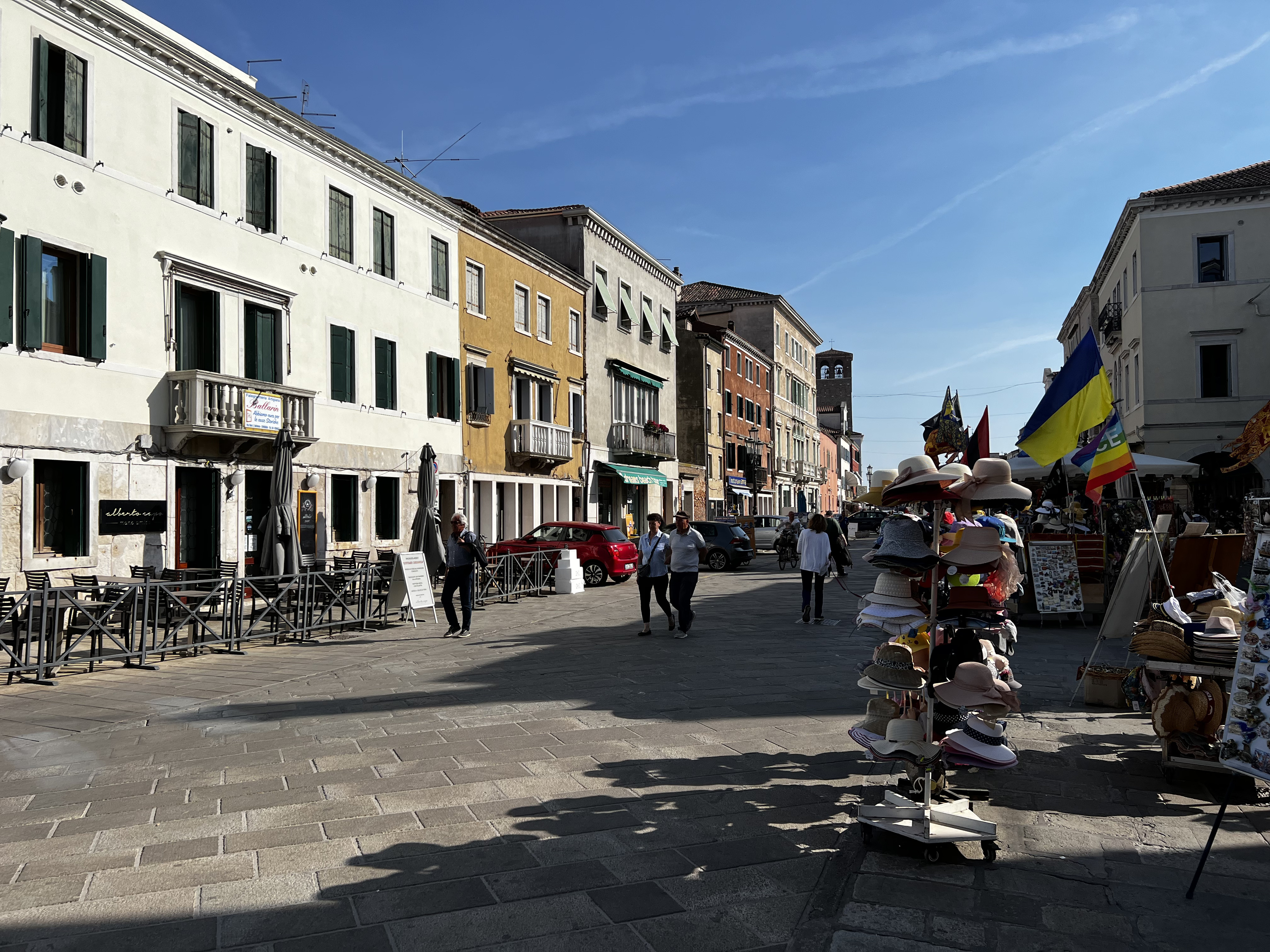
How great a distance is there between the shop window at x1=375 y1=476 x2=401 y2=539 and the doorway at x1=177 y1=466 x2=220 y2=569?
16.2ft

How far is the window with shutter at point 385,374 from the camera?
2161cm

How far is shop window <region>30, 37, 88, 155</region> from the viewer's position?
13.7 metres

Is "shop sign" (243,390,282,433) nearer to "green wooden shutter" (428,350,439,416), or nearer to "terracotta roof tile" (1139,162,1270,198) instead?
"green wooden shutter" (428,350,439,416)

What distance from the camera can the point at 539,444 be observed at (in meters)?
27.6

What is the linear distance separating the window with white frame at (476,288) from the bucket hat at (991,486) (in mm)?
22050

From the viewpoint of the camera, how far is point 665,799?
5172 mm

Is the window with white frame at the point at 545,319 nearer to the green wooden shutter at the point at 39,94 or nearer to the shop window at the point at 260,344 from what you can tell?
the shop window at the point at 260,344

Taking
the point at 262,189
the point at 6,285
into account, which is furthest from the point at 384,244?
the point at 6,285

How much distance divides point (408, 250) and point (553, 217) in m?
10.4

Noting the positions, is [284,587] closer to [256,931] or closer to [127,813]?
[127,813]

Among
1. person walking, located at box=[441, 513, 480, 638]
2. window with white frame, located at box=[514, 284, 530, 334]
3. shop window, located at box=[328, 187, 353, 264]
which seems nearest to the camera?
person walking, located at box=[441, 513, 480, 638]

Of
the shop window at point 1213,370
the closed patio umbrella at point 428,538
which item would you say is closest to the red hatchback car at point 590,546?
the closed patio umbrella at point 428,538

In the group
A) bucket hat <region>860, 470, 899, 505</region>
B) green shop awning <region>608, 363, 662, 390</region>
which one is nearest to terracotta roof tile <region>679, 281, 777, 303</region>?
green shop awning <region>608, 363, 662, 390</region>

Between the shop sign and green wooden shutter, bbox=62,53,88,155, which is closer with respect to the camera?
green wooden shutter, bbox=62,53,88,155
